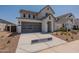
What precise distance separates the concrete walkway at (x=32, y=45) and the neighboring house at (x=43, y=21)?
11cm

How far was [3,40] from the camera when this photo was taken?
9.80ft

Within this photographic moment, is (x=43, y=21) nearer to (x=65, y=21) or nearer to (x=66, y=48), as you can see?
(x=65, y=21)

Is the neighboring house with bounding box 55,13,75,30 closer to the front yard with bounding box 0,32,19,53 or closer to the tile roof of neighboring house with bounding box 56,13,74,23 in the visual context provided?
the tile roof of neighboring house with bounding box 56,13,74,23

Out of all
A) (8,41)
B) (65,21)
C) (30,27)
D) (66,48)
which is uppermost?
(65,21)

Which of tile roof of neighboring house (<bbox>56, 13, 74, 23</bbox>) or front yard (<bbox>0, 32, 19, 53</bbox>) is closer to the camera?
front yard (<bbox>0, 32, 19, 53</bbox>)

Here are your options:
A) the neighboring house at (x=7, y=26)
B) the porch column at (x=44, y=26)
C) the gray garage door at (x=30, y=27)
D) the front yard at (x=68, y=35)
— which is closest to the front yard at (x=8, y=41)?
the neighboring house at (x=7, y=26)

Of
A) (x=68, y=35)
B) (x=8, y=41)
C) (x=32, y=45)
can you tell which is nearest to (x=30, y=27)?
(x=32, y=45)

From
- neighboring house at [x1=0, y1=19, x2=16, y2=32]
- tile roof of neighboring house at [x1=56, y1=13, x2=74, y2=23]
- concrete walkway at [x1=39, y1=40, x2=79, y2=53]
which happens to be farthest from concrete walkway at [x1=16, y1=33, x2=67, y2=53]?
tile roof of neighboring house at [x1=56, y1=13, x2=74, y2=23]

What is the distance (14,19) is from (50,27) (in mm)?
747

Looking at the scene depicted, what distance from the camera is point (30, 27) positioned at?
10.4 feet

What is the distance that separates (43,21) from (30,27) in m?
0.29

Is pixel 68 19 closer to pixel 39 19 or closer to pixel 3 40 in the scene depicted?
pixel 39 19

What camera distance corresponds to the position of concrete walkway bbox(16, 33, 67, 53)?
2.95 meters

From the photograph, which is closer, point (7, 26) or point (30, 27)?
point (7, 26)
